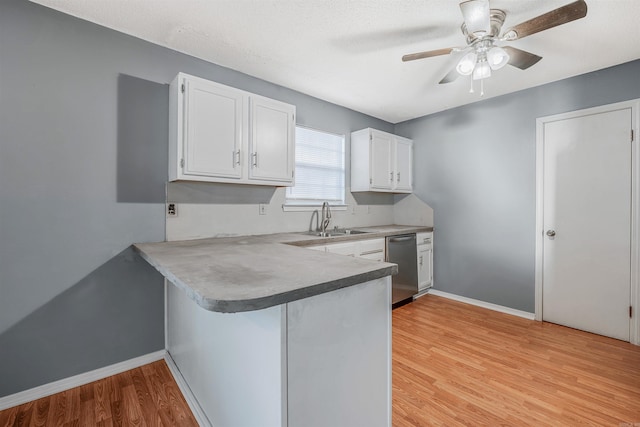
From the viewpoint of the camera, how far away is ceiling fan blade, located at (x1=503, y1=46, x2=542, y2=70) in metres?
1.89

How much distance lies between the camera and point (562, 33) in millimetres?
2109

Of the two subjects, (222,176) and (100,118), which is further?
(222,176)

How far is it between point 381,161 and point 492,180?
136cm

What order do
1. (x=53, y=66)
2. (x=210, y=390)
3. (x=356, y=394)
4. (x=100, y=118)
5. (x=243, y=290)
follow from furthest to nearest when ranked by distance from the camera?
1. (x=100, y=118)
2. (x=53, y=66)
3. (x=210, y=390)
4. (x=356, y=394)
5. (x=243, y=290)

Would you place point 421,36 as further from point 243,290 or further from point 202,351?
point 202,351

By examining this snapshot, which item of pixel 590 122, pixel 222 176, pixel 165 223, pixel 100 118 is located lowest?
pixel 165 223

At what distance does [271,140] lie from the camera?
2.58 meters

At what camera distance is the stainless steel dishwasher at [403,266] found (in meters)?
3.32

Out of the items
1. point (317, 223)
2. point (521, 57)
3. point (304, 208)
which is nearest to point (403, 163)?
point (317, 223)

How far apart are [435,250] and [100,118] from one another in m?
3.95

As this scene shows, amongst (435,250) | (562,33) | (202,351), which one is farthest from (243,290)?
(435,250)

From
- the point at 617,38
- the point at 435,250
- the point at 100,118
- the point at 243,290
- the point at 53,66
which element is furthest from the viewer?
the point at 435,250

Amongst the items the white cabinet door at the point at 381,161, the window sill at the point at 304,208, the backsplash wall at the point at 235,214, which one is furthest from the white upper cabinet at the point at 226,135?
the white cabinet door at the point at 381,161

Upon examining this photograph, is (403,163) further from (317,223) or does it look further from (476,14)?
(476,14)
